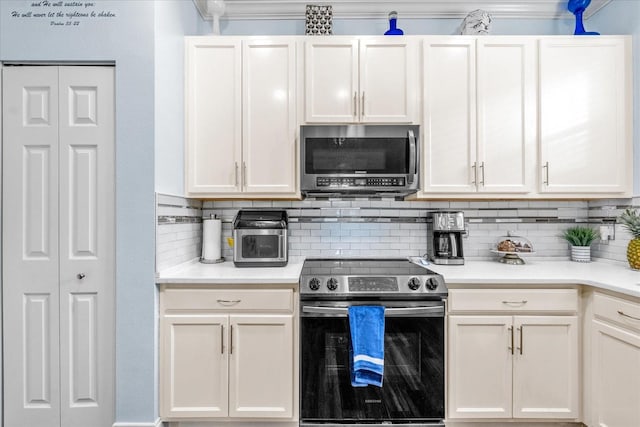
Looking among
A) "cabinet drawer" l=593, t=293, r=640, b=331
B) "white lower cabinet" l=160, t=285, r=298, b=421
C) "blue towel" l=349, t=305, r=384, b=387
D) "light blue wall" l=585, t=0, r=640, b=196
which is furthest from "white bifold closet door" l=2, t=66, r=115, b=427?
"light blue wall" l=585, t=0, r=640, b=196

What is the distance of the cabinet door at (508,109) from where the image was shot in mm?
2344

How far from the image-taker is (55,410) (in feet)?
6.31

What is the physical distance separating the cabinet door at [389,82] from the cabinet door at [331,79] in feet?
0.26

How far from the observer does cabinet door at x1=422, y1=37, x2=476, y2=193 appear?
2340 millimetres

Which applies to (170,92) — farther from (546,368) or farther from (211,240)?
(546,368)

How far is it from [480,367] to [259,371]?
123cm

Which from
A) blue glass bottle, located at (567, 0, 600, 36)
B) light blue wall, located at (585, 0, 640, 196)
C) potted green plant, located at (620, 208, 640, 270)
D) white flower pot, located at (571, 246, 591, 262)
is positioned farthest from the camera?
white flower pot, located at (571, 246, 591, 262)

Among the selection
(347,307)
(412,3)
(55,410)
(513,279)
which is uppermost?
(412,3)

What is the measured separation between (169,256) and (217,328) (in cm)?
54

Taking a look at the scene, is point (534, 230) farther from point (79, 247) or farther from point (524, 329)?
point (79, 247)

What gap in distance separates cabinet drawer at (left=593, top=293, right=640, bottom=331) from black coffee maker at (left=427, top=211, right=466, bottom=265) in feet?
2.49

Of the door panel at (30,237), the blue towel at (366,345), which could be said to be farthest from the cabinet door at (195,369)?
the blue towel at (366,345)

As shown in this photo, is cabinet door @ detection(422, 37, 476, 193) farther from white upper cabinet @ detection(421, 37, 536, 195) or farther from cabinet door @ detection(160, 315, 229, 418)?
cabinet door @ detection(160, 315, 229, 418)

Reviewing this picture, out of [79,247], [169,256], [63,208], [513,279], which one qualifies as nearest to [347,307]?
[513,279]
